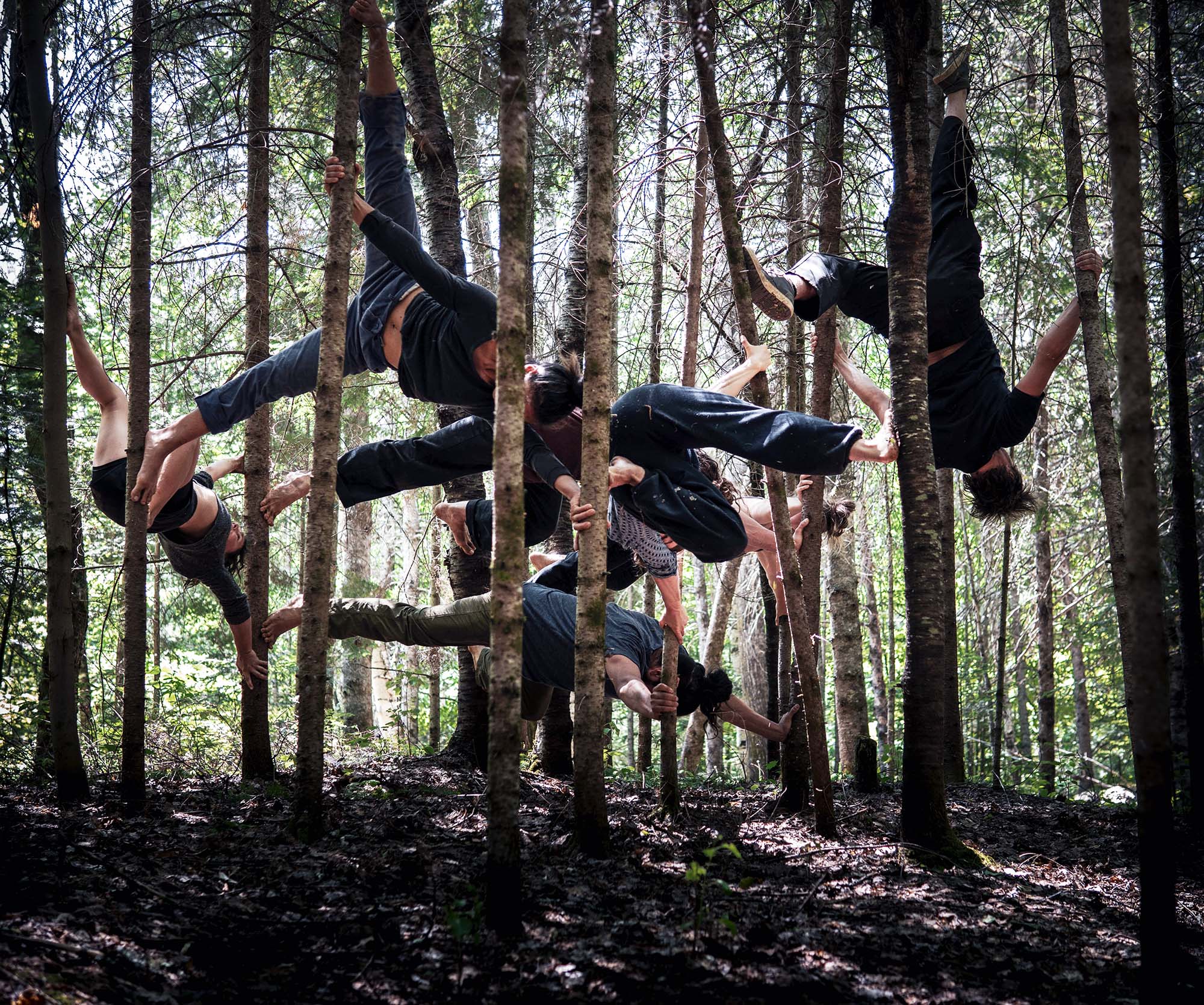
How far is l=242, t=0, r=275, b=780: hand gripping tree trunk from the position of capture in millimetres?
5547

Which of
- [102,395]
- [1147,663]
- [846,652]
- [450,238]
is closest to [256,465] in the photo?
[102,395]

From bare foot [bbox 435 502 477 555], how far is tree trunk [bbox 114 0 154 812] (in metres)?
1.90

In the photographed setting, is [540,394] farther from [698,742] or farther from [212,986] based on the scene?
[698,742]

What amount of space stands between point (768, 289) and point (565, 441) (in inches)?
64.1

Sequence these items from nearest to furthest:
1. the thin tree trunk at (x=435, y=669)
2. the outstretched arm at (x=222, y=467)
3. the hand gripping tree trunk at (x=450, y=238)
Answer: the outstretched arm at (x=222, y=467)
the hand gripping tree trunk at (x=450, y=238)
the thin tree trunk at (x=435, y=669)

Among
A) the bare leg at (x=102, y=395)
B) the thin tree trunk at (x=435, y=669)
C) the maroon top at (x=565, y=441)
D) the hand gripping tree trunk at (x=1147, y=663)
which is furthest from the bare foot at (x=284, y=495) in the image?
the thin tree trunk at (x=435, y=669)

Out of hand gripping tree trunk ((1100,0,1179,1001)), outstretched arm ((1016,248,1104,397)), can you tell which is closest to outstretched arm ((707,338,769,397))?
outstretched arm ((1016,248,1104,397))

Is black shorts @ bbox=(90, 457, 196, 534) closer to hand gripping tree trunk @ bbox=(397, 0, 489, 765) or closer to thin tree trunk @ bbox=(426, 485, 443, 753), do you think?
hand gripping tree trunk @ bbox=(397, 0, 489, 765)

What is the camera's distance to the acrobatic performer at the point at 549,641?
17.3 ft

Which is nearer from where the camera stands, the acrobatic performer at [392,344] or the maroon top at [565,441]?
the acrobatic performer at [392,344]

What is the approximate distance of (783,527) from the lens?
4512 millimetres

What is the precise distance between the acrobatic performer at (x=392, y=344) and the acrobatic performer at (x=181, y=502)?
0.78 feet

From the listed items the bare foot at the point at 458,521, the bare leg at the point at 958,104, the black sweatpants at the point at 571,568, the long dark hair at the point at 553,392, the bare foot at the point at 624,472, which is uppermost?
the bare leg at the point at 958,104

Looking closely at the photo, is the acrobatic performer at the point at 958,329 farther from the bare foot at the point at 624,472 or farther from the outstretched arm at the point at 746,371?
the bare foot at the point at 624,472
